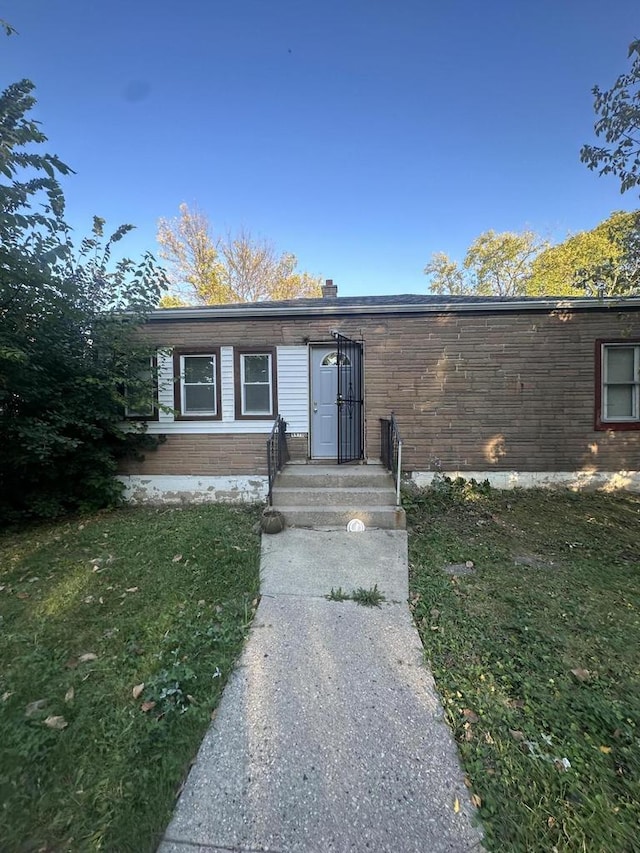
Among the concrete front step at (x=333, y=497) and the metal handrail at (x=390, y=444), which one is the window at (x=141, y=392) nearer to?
the concrete front step at (x=333, y=497)

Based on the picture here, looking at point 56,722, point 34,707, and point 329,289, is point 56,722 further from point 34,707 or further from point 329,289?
point 329,289

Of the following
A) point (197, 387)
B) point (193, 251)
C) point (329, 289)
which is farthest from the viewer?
point (193, 251)

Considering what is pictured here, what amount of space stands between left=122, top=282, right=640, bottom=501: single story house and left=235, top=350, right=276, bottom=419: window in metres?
0.02

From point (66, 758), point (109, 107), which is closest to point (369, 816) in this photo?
point (66, 758)

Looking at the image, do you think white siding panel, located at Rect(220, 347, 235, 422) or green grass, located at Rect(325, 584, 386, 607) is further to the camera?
white siding panel, located at Rect(220, 347, 235, 422)

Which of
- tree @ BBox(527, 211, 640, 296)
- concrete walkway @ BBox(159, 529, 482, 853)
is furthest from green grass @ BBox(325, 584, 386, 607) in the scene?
tree @ BBox(527, 211, 640, 296)

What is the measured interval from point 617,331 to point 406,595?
620 cm

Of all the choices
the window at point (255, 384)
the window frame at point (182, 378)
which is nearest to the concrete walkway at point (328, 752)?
the window at point (255, 384)

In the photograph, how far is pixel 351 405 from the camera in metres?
6.77

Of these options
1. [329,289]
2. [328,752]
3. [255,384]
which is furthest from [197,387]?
[328,752]

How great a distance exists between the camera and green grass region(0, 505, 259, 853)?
62.7 inches

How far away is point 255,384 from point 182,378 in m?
1.33

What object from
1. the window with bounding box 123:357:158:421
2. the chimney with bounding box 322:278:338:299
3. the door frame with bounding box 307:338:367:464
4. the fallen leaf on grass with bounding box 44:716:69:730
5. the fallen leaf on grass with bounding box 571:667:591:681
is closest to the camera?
the fallen leaf on grass with bounding box 44:716:69:730

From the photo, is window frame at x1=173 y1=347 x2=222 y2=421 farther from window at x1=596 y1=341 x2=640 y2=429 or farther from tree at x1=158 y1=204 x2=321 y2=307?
tree at x1=158 y1=204 x2=321 y2=307
